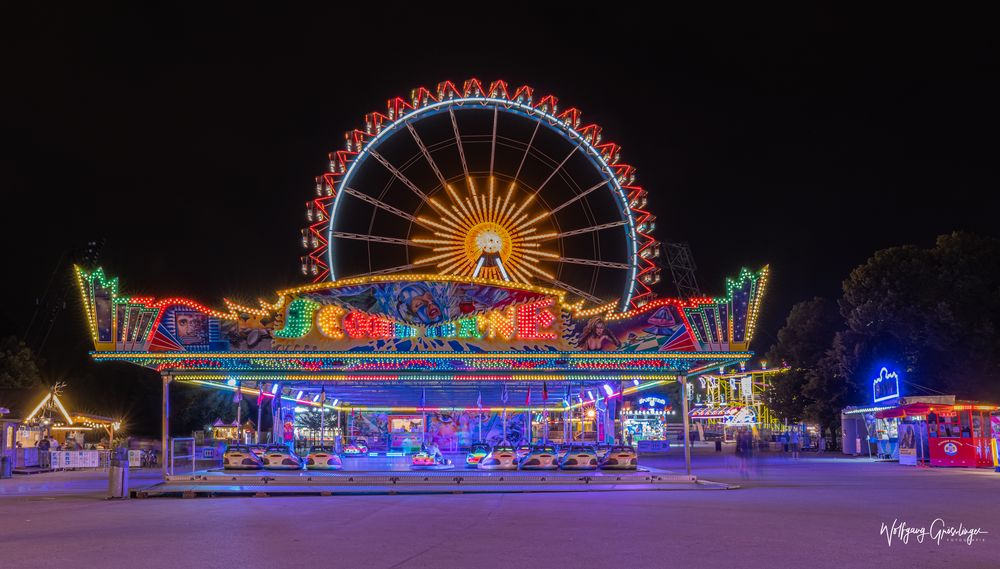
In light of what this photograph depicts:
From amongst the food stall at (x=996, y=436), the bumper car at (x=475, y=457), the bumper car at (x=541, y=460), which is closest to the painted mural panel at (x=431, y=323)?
the bumper car at (x=541, y=460)

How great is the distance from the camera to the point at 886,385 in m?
36.3

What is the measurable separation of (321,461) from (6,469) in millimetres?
12690

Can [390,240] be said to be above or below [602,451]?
above

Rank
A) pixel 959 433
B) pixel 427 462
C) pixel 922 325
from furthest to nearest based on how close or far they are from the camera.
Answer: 1. pixel 922 325
2. pixel 959 433
3. pixel 427 462

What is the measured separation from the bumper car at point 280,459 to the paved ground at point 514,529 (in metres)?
5.88

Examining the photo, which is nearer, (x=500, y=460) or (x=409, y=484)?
(x=409, y=484)

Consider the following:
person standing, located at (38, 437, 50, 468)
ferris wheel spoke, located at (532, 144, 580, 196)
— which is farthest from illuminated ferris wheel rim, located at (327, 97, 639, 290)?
person standing, located at (38, 437, 50, 468)

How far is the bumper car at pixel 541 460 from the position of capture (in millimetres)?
25422

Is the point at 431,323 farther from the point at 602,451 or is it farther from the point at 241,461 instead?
the point at 241,461

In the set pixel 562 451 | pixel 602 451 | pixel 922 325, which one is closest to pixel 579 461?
pixel 602 451

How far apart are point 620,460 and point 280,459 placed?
9.89m

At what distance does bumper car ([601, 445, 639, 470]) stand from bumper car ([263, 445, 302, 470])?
9035 mm

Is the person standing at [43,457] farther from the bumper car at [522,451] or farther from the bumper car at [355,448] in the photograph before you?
the bumper car at [522,451]

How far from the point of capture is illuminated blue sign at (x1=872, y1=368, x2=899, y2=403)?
3478 centimetres
